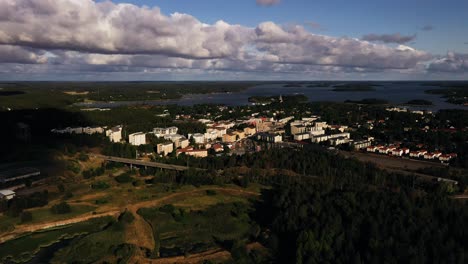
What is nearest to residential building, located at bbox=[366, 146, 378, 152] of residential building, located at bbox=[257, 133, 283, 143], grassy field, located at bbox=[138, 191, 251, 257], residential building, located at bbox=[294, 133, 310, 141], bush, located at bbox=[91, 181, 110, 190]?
residential building, located at bbox=[294, 133, 310, 141]

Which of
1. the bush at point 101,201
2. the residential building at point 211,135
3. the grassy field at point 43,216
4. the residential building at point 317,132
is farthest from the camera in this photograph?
the residential building at point 317,132

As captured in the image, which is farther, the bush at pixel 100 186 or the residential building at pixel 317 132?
the residential building at pixel 317 132

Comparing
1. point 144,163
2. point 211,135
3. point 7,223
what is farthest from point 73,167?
point 211,135

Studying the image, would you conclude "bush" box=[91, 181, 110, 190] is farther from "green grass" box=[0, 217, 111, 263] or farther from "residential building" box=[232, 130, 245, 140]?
"residential building" box=[232, 130, 245, 140]

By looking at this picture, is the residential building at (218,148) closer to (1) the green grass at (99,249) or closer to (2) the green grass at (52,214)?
(2) the green grass at (52,214)

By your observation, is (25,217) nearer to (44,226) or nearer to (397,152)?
(44,226)

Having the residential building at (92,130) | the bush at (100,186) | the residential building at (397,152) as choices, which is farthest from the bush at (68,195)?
the residential building at (397,152)
